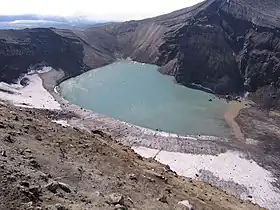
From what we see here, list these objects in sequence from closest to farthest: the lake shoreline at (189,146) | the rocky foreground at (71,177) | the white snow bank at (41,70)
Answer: the rocky foreground at (71,177)
the lake shoreline at (189,146)
the white snow bank at (41,70)

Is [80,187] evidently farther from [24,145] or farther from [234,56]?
[234,56]

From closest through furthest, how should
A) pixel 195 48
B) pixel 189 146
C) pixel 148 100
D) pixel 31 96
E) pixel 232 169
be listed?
1. pixel 232 169
2. pixel 189 146
3. pixel 31 96
4. pixel 148 100
5. pixel 195 48

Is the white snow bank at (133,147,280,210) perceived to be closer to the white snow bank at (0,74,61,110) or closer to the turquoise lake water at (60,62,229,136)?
the turquoise lake water at (60,62,229,136)

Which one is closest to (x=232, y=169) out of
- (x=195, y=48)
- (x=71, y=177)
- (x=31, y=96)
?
(x=71, y=177)

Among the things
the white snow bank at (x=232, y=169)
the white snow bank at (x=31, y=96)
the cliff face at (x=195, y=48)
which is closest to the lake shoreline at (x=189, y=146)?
the white snow bank at (x=232, y=169)

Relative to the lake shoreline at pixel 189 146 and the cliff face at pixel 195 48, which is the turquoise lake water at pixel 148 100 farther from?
the cliff face at pixel 195 48

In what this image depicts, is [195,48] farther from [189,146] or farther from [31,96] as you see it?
[189,146]

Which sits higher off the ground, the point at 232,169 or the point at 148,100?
the point at 232,169
